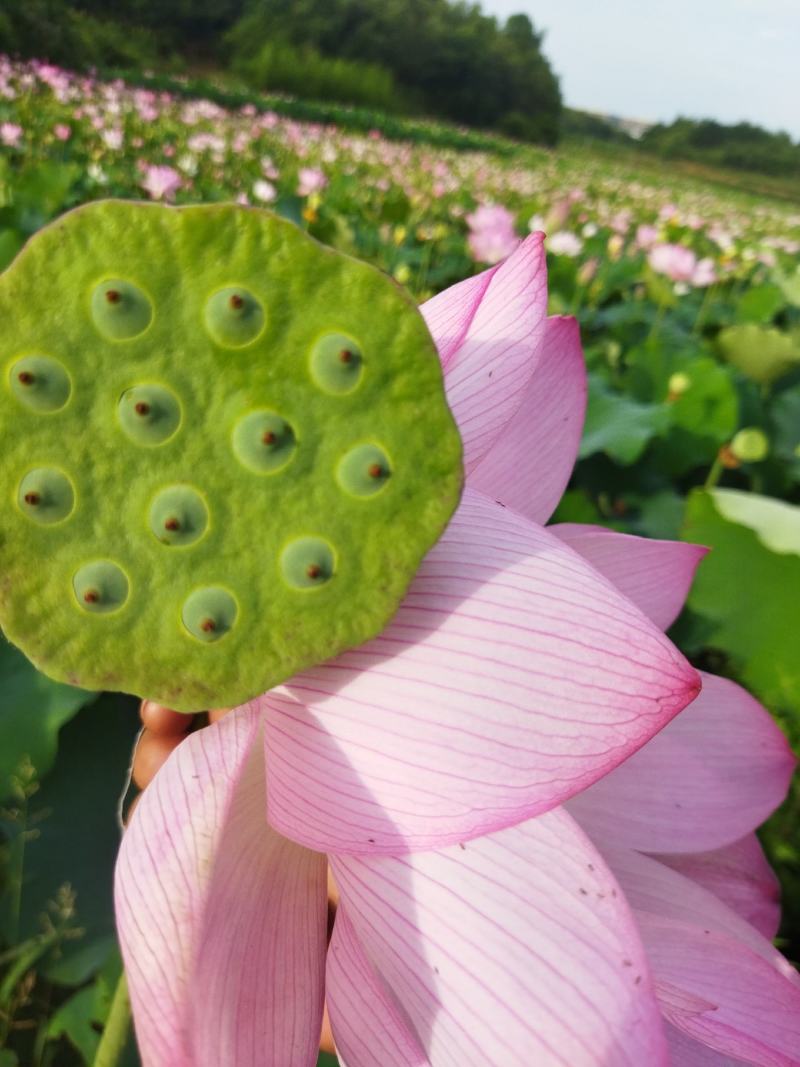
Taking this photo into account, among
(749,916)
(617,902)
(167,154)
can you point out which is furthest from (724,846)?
(167,154)

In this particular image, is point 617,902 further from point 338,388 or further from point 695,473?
point 695,473

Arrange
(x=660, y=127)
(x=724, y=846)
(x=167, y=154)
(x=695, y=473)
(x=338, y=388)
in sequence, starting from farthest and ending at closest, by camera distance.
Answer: (x=660, y=127) < (x=167, y=154) < (x=695, y=473) < (x=724, y=846) < (x=338, y=388)

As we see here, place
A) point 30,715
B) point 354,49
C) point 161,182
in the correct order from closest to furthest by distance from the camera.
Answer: point 30,715
point 161,182
point 354,49

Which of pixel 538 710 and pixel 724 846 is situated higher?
pixel 538 710

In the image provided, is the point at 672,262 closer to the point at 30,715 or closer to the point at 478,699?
the point at 30,715

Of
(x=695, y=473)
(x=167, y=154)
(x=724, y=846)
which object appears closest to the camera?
(x=724, y=846)

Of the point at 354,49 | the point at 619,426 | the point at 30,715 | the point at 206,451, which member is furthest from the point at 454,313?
the point at 354,49

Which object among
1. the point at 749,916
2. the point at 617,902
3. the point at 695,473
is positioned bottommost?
the point at 695,473
